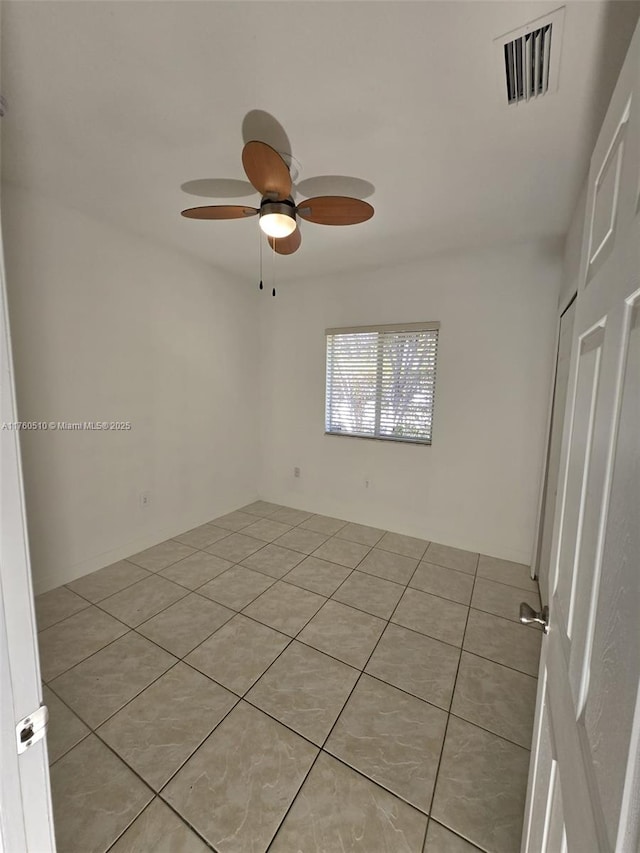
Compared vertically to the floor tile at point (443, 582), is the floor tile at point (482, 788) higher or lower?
lower

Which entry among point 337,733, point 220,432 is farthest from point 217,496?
point 337,733

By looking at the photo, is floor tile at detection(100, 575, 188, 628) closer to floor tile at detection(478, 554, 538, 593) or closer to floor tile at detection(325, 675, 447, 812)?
floor tile at detection(325, 675, 447, 812)

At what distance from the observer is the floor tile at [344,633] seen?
1.93 meters

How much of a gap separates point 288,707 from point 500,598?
64.8 inches

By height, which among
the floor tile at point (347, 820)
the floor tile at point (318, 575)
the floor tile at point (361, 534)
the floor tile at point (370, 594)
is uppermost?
the floor tile at point (361, 534)

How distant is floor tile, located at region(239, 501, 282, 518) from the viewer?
154 inches

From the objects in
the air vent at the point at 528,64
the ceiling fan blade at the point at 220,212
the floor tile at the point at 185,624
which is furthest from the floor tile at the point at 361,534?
the air vent at the point at 528,64

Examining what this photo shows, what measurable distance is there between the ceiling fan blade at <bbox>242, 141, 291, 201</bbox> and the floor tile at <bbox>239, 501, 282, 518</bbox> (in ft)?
10.1

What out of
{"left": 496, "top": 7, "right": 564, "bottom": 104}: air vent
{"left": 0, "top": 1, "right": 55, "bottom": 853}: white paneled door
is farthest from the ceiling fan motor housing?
{"left": 0, "top": 1, "right": 55, "bottom": 853}: white paneled door

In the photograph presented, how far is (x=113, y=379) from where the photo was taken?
8.84ft

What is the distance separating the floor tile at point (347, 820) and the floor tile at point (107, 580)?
1798mm

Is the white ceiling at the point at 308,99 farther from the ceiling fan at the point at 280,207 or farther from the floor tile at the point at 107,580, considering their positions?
the floor tile at the point at 107,580

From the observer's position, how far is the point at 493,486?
9.80 ft

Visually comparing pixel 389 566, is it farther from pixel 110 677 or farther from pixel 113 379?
pixel 113 379
